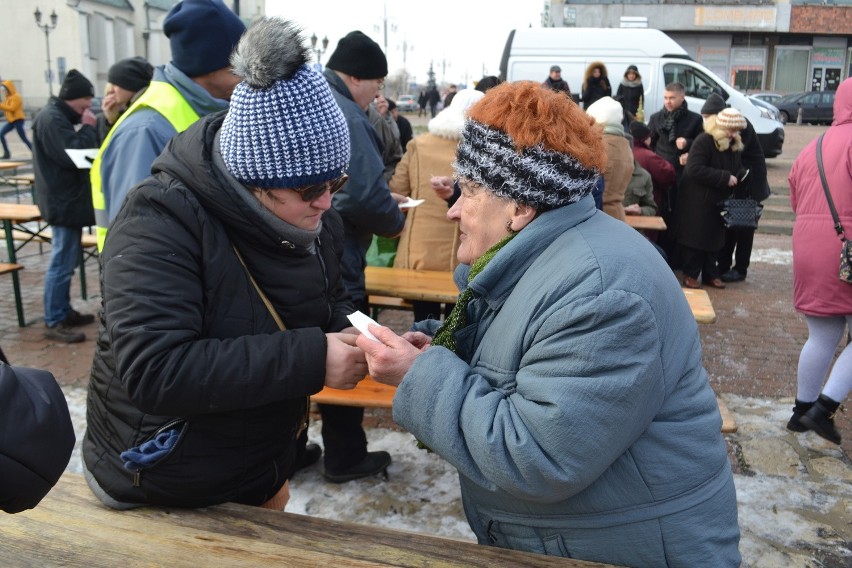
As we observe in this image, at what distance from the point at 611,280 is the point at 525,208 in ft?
1.04

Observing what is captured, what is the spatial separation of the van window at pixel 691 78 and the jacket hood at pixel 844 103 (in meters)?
12.2

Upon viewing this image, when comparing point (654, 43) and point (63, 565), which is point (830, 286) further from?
point (654, 43)

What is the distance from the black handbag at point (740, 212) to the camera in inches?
302

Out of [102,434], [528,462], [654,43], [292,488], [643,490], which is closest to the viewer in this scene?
[528,462]

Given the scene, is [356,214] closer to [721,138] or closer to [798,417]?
[798,417]

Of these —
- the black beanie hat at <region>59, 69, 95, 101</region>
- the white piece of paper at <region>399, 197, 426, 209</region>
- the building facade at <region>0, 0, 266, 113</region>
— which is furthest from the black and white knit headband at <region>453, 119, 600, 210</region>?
the building facade at <region>0, 0, 266, 113</region>

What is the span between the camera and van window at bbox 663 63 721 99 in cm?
1565

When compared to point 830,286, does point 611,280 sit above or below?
Answer: above

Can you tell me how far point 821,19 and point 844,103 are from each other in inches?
1634

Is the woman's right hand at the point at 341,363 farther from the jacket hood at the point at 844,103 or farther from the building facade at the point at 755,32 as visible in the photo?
the building facade at the point at 755,32

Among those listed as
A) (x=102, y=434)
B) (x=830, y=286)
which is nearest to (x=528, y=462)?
(x=102, y=434)

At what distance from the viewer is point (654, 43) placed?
626 inches

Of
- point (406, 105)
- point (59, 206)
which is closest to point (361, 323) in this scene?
point (59, 206)

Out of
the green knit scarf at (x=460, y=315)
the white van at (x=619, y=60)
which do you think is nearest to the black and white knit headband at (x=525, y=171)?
the green knit scarf at (x=460, y=315)
